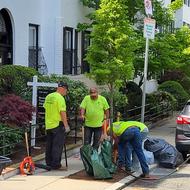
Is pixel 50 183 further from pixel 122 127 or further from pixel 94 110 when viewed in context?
pixel 94 110

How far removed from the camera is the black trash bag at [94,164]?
33.6 ft

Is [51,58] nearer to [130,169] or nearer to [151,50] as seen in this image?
[151,50]

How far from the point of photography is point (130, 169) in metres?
11.1

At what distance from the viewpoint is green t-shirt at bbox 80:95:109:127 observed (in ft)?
37.6

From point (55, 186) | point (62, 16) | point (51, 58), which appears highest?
point (62, 16)

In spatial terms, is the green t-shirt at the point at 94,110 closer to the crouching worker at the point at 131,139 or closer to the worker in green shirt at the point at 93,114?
the worker in green shirt at the point at 93,114

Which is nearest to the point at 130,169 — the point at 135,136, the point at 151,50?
the point at 135,136

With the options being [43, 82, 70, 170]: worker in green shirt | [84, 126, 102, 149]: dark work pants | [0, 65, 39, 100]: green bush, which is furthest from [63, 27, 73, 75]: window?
[43, 82, 70, 170]: worker in green shirt

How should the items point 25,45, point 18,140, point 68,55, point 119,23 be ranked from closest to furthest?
point 18,140 → point 119,23 → point 25,45 → point 68,55

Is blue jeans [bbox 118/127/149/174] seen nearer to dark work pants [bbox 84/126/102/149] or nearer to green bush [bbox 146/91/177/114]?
dark work pants [bbox 84/126/102/149]

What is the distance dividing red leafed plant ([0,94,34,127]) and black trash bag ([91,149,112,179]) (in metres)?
2.56

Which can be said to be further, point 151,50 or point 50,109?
point 151,50

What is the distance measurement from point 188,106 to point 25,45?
731 cm

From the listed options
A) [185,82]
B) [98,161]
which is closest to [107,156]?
[98,161]
